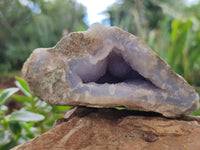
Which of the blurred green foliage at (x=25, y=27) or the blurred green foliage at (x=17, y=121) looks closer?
the blurred green foliage at (x=17, y=121)

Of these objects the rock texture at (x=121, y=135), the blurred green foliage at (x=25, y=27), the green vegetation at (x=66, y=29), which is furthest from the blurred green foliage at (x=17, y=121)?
the blurred green foliage at (x=25, y=27)

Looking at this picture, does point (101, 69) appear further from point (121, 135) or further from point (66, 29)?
point (66, 29)

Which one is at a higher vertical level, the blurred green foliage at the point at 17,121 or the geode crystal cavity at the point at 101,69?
the geode crystal cavity at the point at 101,69

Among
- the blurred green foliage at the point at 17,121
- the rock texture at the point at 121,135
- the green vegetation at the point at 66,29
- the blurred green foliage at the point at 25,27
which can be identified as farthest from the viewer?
the blurred green foliage at the point at 25,27

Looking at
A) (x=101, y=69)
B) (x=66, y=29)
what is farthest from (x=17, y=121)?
(x=66, y=29)

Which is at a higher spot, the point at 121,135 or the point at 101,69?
the point at 101,69

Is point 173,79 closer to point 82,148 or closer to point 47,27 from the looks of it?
point 82,148

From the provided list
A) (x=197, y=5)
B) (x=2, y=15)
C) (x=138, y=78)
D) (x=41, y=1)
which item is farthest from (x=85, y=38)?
(x=197, y=5)

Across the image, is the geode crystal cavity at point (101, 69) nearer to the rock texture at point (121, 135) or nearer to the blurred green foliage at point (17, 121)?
the rock texture at point (121, 135)
